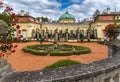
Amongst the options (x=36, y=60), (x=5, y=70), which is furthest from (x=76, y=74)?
(x=36, y=60)

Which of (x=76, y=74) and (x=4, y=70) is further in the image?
(x=76, y=74)

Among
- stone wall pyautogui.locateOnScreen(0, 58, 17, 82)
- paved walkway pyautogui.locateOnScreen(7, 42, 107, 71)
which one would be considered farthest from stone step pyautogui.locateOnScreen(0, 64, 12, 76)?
paved walkway pyautogui.locateOnScreen(7, 42, 107, 71)

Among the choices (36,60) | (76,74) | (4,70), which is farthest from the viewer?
(36,60)

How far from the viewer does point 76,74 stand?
13.5ft

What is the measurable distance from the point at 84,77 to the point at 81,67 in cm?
59

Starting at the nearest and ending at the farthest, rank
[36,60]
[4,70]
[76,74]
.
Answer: [4,70], [76,74], [36,60]

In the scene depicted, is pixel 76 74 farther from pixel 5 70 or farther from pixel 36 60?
pixel 36 60

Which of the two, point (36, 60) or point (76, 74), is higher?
point (76, 74)

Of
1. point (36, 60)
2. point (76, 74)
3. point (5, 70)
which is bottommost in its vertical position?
point (36, 60)

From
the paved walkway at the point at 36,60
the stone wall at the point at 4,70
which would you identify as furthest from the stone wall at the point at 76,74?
the paved walkway at the point at 36,60

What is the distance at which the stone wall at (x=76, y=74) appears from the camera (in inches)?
155

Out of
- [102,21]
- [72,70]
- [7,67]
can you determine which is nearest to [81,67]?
[72,70]

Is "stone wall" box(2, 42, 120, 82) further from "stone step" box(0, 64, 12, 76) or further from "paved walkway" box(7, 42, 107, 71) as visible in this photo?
"paved walkway" box(7, 42, 107, 71)

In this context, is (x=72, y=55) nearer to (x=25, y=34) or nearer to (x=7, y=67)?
(x=7, y=67)
